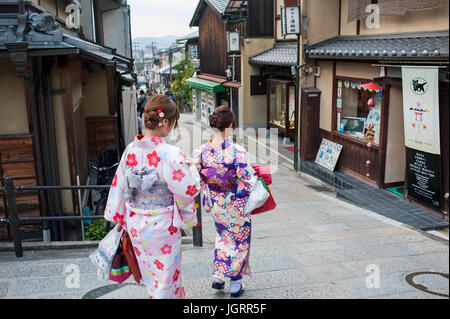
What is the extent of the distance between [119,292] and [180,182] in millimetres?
1692

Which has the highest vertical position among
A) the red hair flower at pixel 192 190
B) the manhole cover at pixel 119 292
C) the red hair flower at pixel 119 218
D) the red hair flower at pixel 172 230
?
the red hair flower at pixel 192 190

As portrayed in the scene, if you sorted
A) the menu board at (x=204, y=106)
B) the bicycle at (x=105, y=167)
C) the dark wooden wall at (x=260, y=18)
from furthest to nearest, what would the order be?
the menu board at (x=204, y=106) < the dark wooden wall at (x=260, y=18) < the bicycle at (x=105, y=167)

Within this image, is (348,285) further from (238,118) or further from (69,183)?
(238,118)

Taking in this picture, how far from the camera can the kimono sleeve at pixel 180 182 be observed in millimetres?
3469

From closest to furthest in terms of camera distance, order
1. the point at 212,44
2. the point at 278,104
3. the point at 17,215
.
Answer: the point at 17,215 → the point at 278,104 → the point at 212,44

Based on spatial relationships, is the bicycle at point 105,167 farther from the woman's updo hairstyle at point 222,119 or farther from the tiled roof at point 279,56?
the tiled roof at point 279,56

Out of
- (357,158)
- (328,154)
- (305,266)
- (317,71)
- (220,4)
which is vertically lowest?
(305,266)

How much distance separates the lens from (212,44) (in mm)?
25703

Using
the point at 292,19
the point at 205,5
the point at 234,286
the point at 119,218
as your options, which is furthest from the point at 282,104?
the point at 119,218

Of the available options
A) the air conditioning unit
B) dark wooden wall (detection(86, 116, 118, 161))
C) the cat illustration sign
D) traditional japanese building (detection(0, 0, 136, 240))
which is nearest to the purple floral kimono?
traditional japanese building (detection(0, 0, 136, 240))

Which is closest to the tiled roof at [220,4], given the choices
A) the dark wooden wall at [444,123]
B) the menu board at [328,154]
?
the menu board at [328,154]

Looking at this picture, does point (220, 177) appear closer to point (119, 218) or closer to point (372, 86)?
point (119, 218)

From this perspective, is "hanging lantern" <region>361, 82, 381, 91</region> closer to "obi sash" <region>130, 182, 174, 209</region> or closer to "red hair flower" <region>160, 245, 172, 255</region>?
"obi sash" <region>130, 182, 174, 209</region>

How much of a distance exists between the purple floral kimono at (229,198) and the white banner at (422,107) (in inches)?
192
